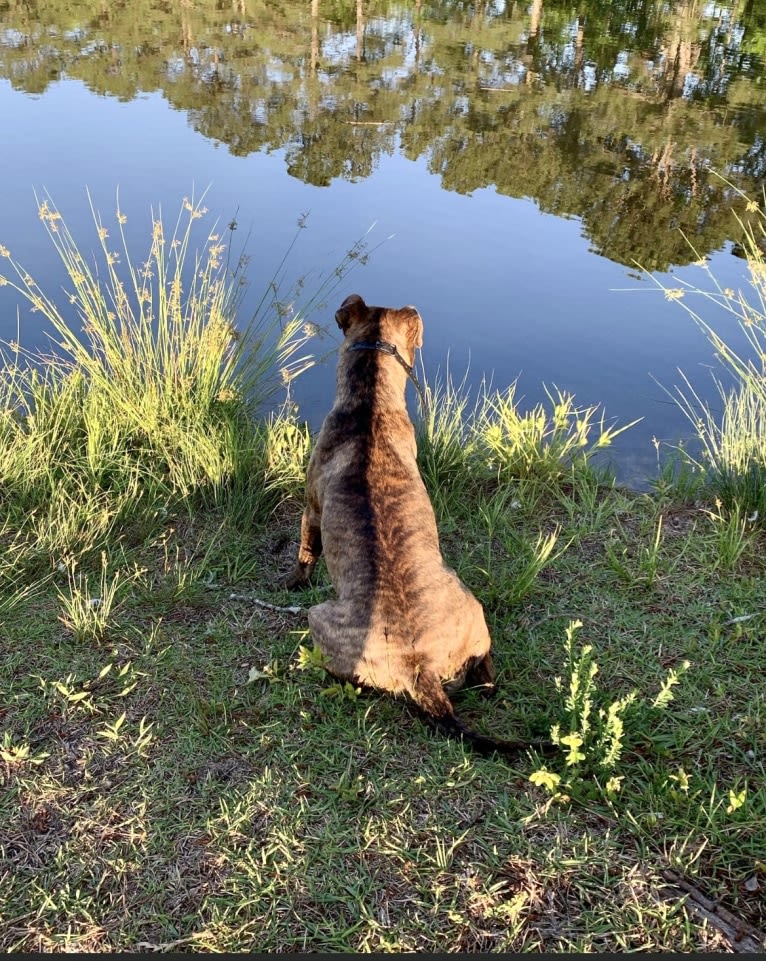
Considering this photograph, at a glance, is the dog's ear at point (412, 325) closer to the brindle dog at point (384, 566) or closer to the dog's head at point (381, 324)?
the dog's head at point (381, 324)

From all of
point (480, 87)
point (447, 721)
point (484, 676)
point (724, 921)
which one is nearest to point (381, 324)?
point (484, 676)

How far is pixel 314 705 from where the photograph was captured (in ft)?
10.1

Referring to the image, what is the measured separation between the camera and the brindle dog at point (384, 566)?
291 centimetres

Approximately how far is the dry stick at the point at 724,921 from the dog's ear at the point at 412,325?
2755mm

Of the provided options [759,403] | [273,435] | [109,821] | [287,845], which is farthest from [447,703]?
[759,403]

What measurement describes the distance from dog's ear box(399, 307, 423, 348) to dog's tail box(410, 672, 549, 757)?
1930 millimetres

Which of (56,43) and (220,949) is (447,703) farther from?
(56,43)

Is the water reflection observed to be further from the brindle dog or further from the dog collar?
the brindle dog

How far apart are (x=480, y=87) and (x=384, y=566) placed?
15.5 meters

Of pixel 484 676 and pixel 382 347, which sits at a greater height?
pixel 382 347

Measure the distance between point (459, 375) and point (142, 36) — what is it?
50.6 feet

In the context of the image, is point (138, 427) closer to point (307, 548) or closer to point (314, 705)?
point (307, 548)

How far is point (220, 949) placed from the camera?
85.0 inches

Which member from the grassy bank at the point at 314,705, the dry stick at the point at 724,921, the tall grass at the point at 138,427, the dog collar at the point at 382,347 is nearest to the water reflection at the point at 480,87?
the grassy bank at the point at 314,705
